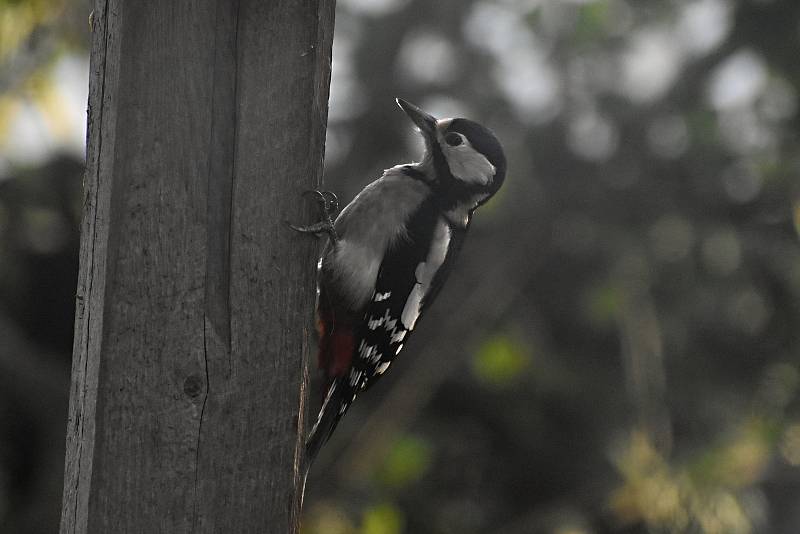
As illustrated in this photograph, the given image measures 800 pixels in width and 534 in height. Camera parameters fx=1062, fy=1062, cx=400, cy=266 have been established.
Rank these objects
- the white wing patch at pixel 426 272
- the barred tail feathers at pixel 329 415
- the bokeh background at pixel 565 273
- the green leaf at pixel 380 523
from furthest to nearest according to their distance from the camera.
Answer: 1. the bokeh background at pixel 565 273
2. the green leaf at pixel 380 523
3. the white wing patch at pixel 426 272
4. the barred tail feathers at pixel 329 415

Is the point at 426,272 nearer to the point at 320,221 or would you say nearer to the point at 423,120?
the point at 423,120

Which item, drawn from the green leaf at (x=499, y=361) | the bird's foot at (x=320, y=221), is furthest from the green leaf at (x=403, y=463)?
the bird's foot at (x=320, y=221)

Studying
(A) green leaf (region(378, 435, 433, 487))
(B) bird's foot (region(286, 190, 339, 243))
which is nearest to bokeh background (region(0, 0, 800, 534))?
(A) green leaf (region(378, 435, 433, 487))

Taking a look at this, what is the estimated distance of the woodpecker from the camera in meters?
3.35

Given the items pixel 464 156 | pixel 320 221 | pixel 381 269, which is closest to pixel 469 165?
pixel 464 156

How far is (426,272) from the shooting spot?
3521 mm

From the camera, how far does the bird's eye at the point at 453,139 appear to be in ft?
12.1

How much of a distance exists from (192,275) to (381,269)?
51.3 inches

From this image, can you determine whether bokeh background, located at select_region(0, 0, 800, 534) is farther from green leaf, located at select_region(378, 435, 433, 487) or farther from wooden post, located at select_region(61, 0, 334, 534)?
wooden post, located at select_region(61, 0, 334, 534)

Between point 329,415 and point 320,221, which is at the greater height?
point 320,221

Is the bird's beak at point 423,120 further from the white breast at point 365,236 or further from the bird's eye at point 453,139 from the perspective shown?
the white breast at point 365,236

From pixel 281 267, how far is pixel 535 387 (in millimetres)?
6060

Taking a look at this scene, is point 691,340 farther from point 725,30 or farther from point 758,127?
point 725,30

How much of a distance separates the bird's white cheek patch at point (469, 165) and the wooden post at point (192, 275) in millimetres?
1418
